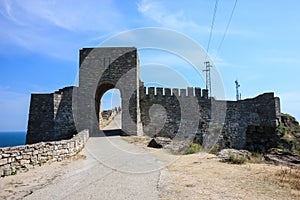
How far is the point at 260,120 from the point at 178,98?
717 centimetres

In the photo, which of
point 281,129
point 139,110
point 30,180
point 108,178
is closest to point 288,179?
point 108,178

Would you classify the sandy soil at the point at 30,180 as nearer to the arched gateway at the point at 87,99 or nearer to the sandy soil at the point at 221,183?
the sandy soil at the point at 221,183

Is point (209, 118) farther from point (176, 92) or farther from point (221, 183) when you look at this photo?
point (221, 183)

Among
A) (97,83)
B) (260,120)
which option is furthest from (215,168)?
(260,120)

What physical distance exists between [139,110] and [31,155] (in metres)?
10.6

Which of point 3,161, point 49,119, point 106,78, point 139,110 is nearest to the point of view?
point 3,161

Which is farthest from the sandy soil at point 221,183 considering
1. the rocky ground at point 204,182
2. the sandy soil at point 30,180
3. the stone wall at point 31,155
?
the stone wall at point 31,155

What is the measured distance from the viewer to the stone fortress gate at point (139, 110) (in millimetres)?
15625

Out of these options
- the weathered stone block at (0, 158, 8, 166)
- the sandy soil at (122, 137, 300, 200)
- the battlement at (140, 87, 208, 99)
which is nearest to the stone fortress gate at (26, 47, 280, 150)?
the battlement at (140, 87, 208, 99)

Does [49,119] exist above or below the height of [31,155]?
above

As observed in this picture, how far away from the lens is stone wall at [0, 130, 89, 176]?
6.36 meters

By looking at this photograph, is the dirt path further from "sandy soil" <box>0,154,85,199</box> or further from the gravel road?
"sandy soil" <box>0,154,85,199</box>

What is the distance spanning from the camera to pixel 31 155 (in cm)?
725

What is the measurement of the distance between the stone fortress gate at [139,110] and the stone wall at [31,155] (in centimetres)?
658
